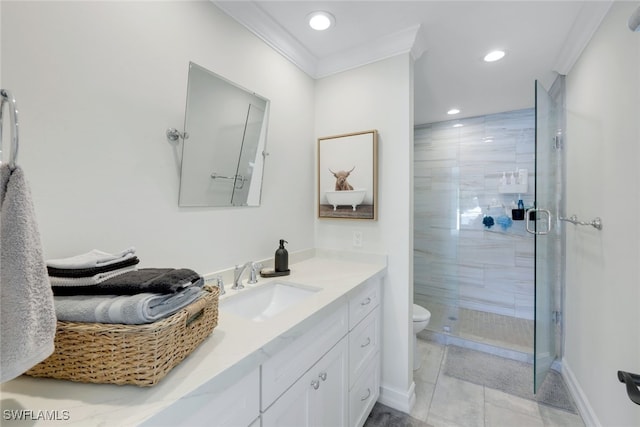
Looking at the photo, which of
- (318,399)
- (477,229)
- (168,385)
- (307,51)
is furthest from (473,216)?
(168,385)

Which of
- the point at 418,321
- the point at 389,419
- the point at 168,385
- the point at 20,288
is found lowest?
the point at 389,419

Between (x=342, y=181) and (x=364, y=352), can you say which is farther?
(x=342, y=181)

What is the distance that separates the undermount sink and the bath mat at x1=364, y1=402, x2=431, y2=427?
924mm

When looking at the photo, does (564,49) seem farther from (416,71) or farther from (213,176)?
(213,176)

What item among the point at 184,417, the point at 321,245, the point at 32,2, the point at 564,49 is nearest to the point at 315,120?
the point at 321,245

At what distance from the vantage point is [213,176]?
132 cm

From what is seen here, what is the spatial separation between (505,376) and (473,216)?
161 cm

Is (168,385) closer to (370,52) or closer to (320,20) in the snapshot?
(320,20)

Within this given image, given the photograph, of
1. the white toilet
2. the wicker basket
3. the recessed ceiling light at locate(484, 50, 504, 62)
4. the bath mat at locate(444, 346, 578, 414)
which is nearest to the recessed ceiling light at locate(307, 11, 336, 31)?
the recessed ceiling light at locate(484, 50, 504, 62)

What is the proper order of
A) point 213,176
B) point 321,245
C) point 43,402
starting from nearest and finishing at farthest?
1. point 43,402
2. point 213,176
3. point 321,245

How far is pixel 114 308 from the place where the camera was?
1.98 feet

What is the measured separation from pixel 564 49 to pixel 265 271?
2.46 metres

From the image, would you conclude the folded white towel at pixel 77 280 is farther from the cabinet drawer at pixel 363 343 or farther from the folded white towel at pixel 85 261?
the cabinet drawer at pixel 363 343

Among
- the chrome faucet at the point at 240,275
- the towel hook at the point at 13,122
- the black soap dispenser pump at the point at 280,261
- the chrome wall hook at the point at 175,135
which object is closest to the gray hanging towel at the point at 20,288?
the towel hook at the point at 13,122
